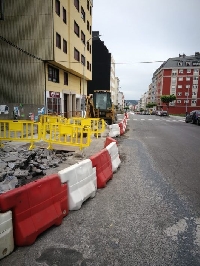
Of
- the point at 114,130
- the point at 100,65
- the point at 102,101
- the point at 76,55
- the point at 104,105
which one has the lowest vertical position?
the point at 114,130

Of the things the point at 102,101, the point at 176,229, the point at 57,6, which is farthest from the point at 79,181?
the point at 57,6

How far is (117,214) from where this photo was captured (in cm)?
330

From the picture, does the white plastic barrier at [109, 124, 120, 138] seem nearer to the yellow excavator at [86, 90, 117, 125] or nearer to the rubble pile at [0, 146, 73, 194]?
the rubble pile at [0, 146, 73, 194]

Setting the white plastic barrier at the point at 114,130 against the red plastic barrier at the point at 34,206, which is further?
the white plastic barrier at the point at 114,130

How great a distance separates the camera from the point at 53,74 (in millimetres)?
19984

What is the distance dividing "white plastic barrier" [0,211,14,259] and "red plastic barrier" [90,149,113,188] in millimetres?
2064

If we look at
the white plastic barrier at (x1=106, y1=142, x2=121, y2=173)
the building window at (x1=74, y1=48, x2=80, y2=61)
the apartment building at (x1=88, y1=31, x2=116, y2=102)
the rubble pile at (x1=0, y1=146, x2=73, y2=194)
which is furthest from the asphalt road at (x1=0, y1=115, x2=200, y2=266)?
the apartment building at (x1=88, y1=31, x2=116, y2=102)

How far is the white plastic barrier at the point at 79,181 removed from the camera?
333 centimetres

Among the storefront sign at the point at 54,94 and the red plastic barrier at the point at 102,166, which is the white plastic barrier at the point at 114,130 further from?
the storefront sign at the point at 54,94

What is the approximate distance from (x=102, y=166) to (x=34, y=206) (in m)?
2.17

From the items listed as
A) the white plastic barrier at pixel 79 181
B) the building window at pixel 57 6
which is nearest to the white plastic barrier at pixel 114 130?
the white plastic barrier at pixel 79 181

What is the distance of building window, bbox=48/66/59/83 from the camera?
19.0 m

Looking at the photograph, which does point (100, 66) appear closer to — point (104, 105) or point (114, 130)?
point (104, 105)

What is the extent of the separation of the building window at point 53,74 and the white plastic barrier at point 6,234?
59.9 feet
